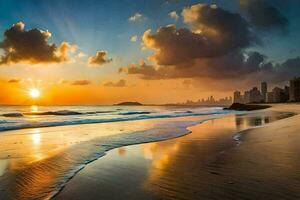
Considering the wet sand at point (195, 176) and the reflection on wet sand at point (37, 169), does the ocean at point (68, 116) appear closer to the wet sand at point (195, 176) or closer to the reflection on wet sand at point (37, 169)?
the reflection on wet sand at point (37, 169)

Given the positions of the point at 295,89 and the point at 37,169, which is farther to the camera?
the point at 295,89

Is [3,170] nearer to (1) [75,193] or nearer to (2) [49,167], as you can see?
(2) [49,167]

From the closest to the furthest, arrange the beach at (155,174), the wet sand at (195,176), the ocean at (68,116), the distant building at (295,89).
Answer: the wet sand at (195,176) < the beach at (155,174) < the ocean at (68,116) < the distant building at (295,89)

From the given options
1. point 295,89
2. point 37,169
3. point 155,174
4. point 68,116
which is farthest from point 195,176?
point 295,89

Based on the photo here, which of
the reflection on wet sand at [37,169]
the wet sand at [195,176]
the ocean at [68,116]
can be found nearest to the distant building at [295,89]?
the ocean at [68,116]

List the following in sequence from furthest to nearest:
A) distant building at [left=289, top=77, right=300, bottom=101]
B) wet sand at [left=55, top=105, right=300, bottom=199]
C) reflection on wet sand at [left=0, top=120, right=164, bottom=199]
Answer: distant building at [left=289, top=77, right=300, bottom=101] < reflection on wet sand at [left=0, top=120, right=164, bottom=199] < wet sand at [left=55, top=105, right=300, bottom=199]

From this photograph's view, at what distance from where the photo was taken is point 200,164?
8719mm

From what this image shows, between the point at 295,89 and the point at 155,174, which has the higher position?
the point at 295,89

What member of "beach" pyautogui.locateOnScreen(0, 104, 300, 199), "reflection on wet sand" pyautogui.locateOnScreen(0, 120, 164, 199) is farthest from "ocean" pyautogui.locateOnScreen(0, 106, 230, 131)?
"beach" pyautogui.locateOnScreen(0, 104, 300, 199)

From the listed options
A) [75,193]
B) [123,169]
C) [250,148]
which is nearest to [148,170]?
[123,169]

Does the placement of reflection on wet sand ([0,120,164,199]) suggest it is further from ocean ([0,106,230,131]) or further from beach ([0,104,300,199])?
ocean ([0,106,230,131])

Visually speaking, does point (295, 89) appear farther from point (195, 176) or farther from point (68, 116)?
point (195, 176)

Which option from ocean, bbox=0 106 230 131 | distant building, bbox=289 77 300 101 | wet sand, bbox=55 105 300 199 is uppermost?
distant building, bbox=289 77 300 101

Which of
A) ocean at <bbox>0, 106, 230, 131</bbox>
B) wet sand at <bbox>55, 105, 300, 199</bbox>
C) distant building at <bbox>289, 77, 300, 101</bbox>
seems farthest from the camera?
distant building at <bbox>289, 77, 300, 101</bbox>
